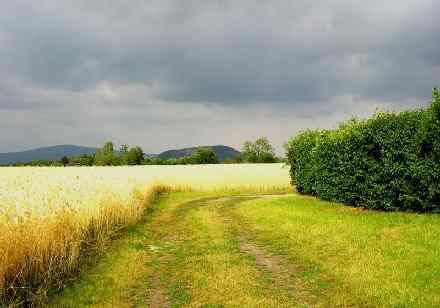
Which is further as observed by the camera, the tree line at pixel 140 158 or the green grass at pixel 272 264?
the tree line at pixel 140 158

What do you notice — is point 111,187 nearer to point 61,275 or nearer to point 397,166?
point 61,275

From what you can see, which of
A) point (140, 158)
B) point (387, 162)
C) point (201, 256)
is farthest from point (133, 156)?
point (201, 256)

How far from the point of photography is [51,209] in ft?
36.4

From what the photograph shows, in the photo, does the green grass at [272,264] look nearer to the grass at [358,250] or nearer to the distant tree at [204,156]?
the grass at [358,250]

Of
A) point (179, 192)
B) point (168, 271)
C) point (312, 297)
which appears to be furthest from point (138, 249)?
point (179, 192)

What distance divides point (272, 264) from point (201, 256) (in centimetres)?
219

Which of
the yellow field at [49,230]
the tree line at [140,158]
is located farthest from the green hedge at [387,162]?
the tree line at [140,158]

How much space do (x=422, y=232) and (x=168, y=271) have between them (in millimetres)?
9092

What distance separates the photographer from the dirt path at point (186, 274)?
8.52 meters

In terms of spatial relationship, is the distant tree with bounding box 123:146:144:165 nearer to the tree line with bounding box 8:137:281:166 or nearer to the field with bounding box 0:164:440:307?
the tree line with bounding box 8:137:281:166

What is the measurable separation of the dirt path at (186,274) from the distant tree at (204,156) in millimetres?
126405

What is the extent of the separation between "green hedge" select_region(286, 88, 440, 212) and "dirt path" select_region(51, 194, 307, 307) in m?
7.33

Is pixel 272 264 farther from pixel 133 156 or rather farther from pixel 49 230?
pixel 133 156

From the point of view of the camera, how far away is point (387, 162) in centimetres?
1888
